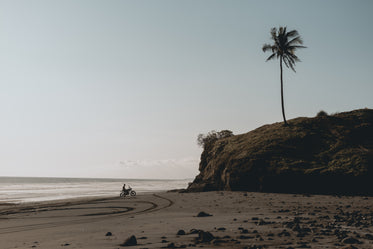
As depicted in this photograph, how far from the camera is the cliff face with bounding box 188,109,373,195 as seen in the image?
2655 cm

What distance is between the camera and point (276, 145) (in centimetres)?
3306

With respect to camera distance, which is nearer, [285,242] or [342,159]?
[285,242]

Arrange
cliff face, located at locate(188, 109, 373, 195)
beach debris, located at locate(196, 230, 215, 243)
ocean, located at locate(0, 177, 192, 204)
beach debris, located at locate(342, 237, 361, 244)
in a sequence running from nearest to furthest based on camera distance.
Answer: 1. beach debris, located at locate(342, 237, 361, 244)
2. beach debris, located at locate(196, 230, 215, 243)
3. cliff face, located at locate(188, 109, 373, 195)
4. ocean, located at locate(0, 177, 192, 204)

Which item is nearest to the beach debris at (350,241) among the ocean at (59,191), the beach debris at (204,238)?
the beach debris at (204,238)

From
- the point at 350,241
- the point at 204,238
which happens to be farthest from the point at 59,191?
the point at 350,241

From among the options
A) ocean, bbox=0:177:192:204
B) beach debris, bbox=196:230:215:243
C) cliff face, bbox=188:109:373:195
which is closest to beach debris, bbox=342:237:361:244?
beach debris, bbox=196:230:215:243

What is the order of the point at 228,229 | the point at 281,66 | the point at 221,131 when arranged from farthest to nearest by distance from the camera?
the point at 221,131
the point at 281,66
the point at 228,229

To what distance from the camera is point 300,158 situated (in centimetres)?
3052

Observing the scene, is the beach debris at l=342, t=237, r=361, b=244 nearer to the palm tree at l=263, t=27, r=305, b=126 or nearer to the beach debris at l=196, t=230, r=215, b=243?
the beach debris at l=196, t=230, r=215, b=243

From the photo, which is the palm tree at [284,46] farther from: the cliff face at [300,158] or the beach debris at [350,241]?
→ the beach debris at [350,241]

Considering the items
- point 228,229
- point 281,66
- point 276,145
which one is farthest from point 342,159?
point 228,229

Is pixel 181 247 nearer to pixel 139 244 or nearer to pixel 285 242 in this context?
pixel 139 244

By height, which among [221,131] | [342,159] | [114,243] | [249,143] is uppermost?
[221,131]

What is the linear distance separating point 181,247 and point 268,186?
920 inches
